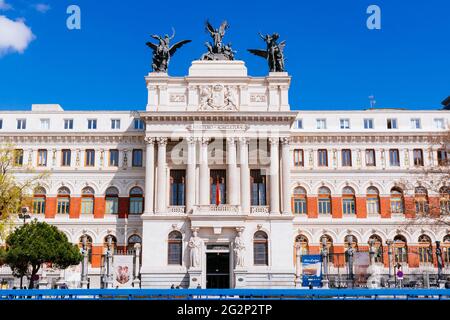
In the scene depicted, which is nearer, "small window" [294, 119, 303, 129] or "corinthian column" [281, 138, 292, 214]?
"corinthian column" [281, 138, 292, 214]

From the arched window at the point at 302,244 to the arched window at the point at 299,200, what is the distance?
2.68m

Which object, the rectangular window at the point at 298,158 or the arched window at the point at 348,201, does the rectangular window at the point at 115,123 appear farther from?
A: the arched window at the point at 348,201

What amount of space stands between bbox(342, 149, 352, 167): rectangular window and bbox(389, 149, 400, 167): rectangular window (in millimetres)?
4230

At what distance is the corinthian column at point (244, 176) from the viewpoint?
51.8 m

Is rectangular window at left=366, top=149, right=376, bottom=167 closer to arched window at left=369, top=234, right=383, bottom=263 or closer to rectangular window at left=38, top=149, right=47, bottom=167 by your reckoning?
arched window at left=369, top=234, right=383, bottom=263

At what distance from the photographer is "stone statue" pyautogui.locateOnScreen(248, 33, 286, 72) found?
181ft

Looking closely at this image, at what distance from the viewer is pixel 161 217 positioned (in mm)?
51125

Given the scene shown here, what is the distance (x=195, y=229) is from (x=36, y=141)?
2044 centimetres

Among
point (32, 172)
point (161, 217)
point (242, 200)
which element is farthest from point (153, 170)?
point (32, 172)

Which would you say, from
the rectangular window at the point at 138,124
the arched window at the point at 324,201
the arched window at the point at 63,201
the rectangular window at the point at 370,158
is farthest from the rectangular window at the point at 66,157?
the rectangular window at the point at 370,158

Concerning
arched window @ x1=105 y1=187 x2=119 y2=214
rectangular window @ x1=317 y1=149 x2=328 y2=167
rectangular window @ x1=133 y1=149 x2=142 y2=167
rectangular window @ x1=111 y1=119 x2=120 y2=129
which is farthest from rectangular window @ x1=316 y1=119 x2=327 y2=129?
arched window @ x1=105 y1=187 x2=119 y2=214

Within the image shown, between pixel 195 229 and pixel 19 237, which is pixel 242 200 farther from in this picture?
pixel 19 237

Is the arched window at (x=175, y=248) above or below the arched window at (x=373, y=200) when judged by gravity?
below

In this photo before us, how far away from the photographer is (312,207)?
56.6 meters
